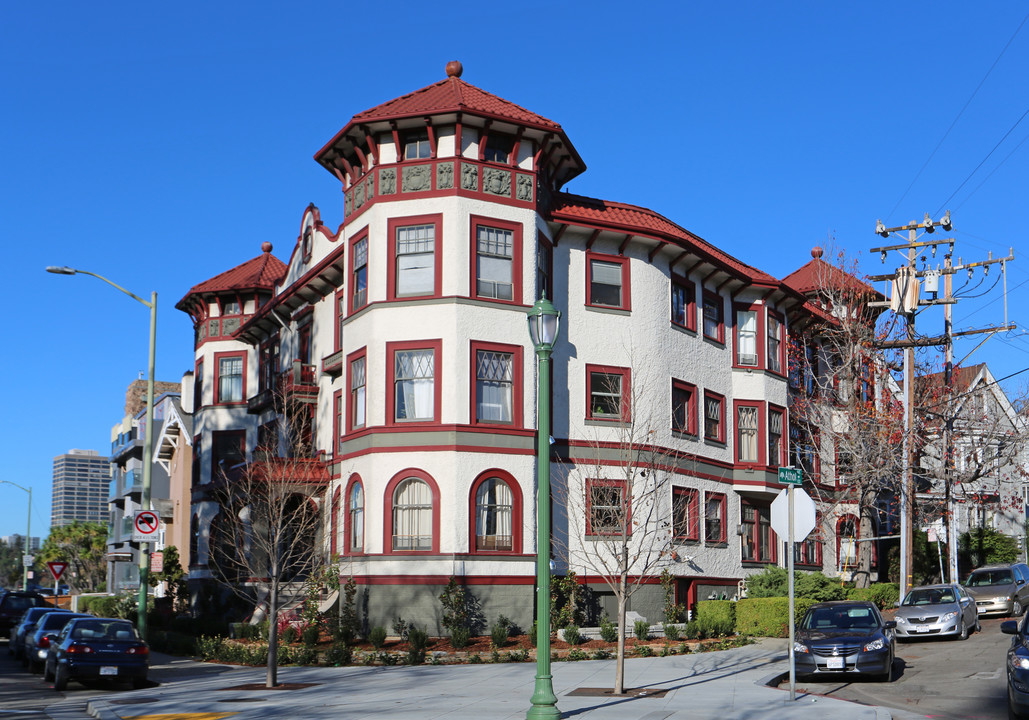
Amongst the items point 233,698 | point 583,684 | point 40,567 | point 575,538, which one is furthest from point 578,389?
point 40,567

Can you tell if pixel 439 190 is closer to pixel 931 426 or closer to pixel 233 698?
pixel 233 698

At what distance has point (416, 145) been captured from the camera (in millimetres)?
29031

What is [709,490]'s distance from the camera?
34344mm

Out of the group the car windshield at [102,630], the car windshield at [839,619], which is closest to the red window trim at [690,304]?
the car windshield at [839,619]

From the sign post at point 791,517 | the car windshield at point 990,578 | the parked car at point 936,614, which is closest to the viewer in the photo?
the sign post at point 791,517

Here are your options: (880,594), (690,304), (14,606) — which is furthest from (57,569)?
Answer: (880,594)

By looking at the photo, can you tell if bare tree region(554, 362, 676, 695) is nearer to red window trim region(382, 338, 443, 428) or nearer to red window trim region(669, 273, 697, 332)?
red window trim region(669, 273, 697, 332)

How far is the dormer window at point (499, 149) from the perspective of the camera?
29.2m

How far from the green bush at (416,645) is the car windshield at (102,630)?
5.88 meters

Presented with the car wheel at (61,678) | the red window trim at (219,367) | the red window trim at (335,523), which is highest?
the red window trim at (219,367)

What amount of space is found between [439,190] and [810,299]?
789 inches

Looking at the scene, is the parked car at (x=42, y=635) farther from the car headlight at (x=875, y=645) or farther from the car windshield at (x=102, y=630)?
the car headlight at (x=875, y=645)

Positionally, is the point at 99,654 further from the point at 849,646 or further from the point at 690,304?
the point at 690,304

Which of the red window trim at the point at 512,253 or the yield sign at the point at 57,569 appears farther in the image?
the yield sign at the point at 57,569
